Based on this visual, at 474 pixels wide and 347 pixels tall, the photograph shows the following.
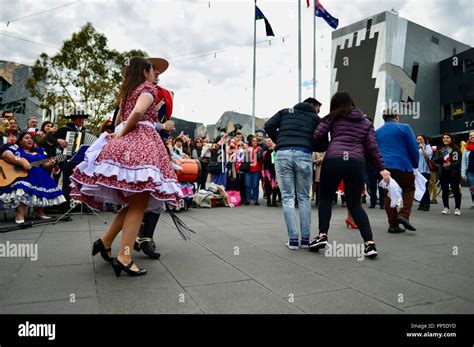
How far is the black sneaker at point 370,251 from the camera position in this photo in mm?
3959

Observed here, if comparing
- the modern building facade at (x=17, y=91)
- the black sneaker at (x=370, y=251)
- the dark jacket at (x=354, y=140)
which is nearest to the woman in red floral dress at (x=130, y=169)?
the dark jacket at (x=354, y=140)

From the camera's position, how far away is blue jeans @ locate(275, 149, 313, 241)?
4.48 meters

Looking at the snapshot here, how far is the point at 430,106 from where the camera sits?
34.1 metres

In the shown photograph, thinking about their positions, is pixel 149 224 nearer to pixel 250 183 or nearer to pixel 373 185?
pixel 250 183

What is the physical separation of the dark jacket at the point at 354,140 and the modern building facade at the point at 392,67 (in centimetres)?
2932

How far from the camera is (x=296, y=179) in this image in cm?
462

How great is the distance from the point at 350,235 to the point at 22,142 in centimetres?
582

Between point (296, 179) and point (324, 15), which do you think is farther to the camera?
point (324, 15)

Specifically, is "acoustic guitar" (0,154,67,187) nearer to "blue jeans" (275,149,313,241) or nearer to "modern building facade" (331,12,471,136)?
"blue jeans" (275,149,313,241)

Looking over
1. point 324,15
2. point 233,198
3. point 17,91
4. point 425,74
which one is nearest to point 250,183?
point 233,198

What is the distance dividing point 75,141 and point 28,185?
1.18m
